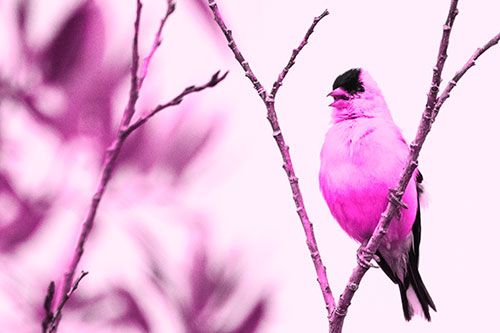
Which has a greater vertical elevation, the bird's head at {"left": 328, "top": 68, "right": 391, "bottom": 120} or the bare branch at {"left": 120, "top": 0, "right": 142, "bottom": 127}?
the bird's head at {"left": 328, "top": 68, "right": 391, "bottom": 120}

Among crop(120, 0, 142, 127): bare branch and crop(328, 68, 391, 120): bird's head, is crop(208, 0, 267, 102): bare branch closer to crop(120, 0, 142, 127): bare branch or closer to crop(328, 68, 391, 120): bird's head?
crop(120, 0, 142, 127): bare branch

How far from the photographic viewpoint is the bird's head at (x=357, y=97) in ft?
11.1

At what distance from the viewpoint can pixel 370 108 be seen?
3400 millimetres

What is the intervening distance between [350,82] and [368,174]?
2.16ft

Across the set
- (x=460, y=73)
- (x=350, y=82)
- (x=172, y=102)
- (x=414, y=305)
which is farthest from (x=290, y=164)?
(x=414, y=305)

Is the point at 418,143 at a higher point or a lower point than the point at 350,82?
lower

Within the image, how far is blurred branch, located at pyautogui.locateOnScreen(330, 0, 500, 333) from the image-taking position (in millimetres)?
1729

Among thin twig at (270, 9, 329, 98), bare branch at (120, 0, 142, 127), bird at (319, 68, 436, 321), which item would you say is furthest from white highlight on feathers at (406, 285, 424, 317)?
bare branch at (120, 0, 142, 127)

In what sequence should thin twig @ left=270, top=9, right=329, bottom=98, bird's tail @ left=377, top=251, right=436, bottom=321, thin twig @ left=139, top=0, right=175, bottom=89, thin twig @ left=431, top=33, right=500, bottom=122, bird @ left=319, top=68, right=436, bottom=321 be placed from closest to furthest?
1. thin twig @ left=139, top=0, right=175, bottom=89
2. thin twig @ left=431, top=33, right=500, bottom=122
3. thin twig @ left=270, top=9, right=329, bottom=98
4. bird @ left=319, top=68, right=436, bottom=321
5. bird's tail @ left=377, top=251, right=436, bottom=321

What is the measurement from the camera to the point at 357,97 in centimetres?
345

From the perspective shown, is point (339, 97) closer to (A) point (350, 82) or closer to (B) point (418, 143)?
(A) point (350, 82)

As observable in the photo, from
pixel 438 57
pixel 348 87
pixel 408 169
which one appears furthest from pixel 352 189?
pixel 438 57

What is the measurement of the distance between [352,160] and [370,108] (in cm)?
37

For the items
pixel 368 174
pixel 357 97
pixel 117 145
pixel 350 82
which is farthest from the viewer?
pixel 350 82
